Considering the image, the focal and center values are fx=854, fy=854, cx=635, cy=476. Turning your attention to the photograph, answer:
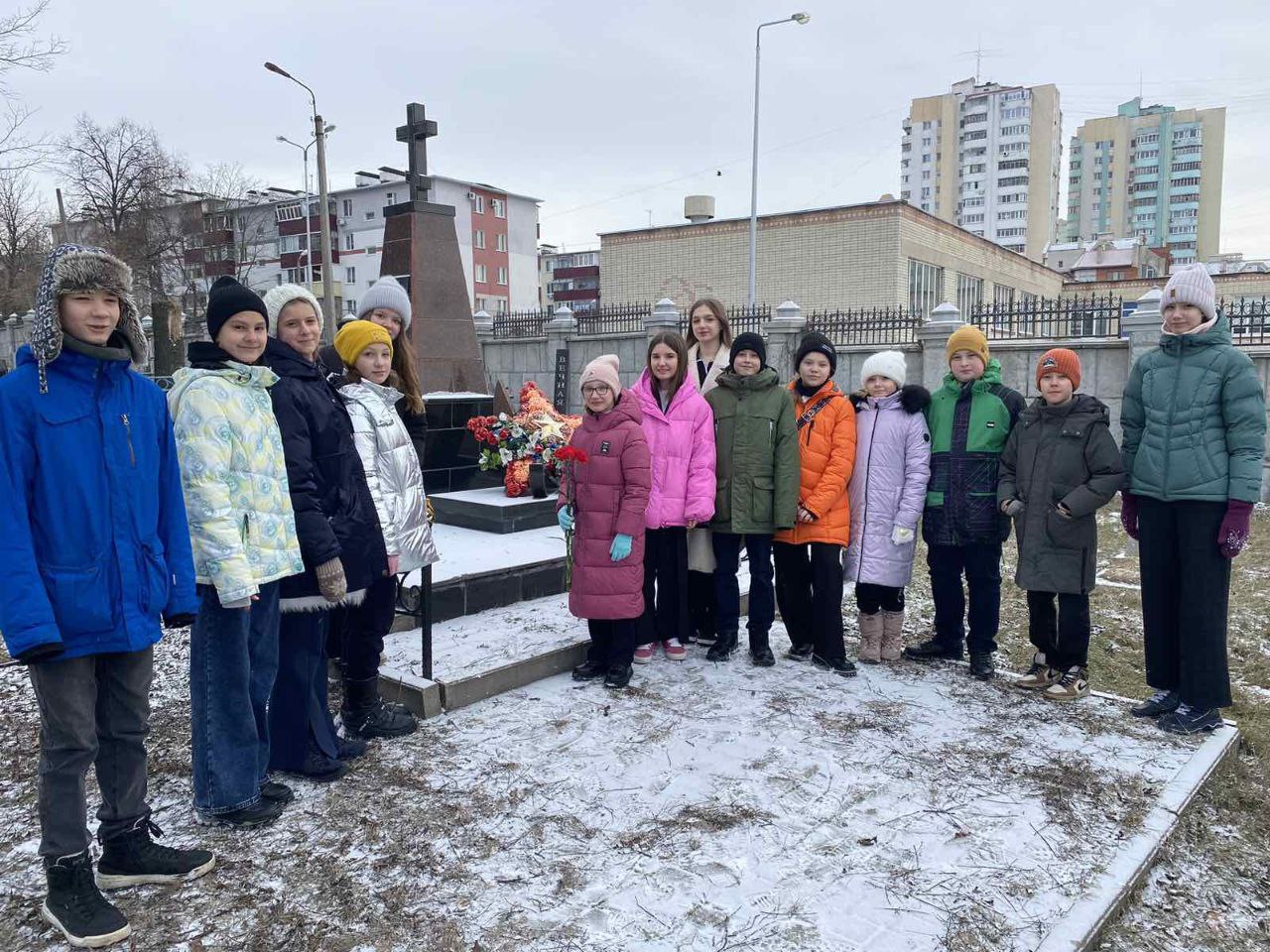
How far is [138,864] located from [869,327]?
12815mm

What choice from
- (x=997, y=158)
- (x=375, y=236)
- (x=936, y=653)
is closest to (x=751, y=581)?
(x=936, y=653)

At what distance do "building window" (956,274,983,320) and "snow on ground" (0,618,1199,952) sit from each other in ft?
88.7

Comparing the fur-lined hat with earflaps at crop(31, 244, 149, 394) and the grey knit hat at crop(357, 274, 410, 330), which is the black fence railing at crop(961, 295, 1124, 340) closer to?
the grey knit hat at crop(357, 274, 410, 330)

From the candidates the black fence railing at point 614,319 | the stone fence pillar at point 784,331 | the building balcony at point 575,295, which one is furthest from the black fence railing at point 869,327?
the building balcony at point 575,295

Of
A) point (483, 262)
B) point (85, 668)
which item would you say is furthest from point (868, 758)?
point (483, 262)

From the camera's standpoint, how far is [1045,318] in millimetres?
11969

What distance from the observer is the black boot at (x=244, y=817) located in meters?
2.83

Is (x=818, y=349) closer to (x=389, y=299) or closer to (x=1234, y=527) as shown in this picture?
(x=1234, y=527)

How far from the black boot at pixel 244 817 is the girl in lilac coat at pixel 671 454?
2058 mm

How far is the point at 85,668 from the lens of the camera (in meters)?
2.29

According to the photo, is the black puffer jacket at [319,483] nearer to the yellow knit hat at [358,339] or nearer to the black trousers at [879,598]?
the yellow knit hat at [358,339]

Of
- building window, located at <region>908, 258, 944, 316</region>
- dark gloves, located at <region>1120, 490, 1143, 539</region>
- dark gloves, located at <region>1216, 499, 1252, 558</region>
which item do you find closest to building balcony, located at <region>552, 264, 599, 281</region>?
building window, located at <region>908, 258, 944, 316</region>

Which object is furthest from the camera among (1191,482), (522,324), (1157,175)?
(1157,175)

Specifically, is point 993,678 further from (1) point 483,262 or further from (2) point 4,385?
(1) point 483,262
